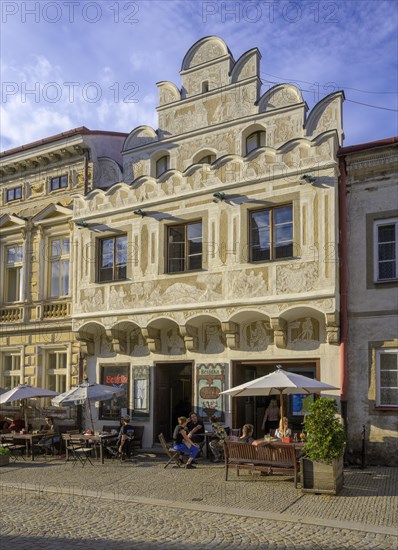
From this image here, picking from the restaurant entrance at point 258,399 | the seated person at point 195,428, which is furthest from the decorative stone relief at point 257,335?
the seated person at point 195,428

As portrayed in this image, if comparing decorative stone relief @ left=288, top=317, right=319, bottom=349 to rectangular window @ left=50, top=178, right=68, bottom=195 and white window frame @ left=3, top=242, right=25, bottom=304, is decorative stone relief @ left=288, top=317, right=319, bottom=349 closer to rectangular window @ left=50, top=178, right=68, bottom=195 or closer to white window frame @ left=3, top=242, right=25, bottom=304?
rectangular window @ left=50, top=178, right=68, bottom=195

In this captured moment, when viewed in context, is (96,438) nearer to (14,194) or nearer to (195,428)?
(195,428)

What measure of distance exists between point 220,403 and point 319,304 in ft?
13.3

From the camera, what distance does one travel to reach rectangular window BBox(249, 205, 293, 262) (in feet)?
54.8

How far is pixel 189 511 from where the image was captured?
1112cm

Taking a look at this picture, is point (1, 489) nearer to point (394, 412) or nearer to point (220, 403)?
point (220, 403)

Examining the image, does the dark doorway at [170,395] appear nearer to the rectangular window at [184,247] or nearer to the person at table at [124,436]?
the person at table at [124,436]

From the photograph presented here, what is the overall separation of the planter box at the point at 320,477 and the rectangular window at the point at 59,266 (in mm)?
11731

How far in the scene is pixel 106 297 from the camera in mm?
19328

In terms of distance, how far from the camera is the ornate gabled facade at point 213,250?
16.3 metres

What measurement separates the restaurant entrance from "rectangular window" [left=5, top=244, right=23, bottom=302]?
927 centimetres

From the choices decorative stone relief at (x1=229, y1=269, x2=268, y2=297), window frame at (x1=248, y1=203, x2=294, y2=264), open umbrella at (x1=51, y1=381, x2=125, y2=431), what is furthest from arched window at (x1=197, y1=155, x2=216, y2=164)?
open umbrella at (x1=51, y1=381, x2=125, y2=431)

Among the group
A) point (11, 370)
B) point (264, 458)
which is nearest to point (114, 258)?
point (11, 370)

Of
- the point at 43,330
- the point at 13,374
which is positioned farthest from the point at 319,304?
the point at 13,374
